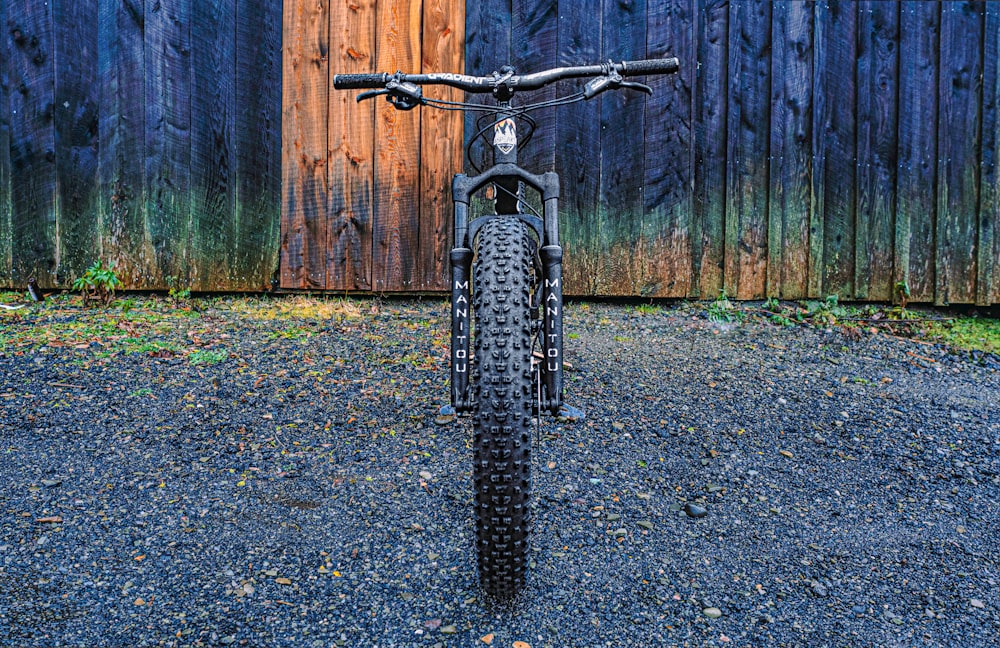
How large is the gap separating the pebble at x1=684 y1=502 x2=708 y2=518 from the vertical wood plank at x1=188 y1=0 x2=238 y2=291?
3438 mm

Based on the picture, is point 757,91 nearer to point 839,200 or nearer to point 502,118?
point 839,200

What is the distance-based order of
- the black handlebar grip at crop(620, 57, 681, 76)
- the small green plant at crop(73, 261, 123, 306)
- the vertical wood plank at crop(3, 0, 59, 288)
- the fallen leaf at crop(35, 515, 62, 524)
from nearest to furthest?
the fallen leaf at crop(35, 515, 62, 524) < the black handlebar grip at crop(620, 57, 681, 76) < the small green plant at crop(73, 261, 123, 306) < the vertical wood plank at crop(3, 0, 59, 288)

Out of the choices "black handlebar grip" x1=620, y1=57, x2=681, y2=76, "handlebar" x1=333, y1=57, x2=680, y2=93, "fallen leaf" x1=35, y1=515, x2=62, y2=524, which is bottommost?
"fallen leaf" x1=35, y1=515, x2=62, y2=524

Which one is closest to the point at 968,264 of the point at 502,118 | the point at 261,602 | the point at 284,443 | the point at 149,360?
the point at 502,118

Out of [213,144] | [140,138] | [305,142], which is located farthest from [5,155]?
[305,142]

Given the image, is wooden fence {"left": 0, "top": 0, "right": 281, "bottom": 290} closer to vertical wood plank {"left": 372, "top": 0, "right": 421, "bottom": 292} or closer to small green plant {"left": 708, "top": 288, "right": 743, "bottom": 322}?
vertical wood plank {"left": 372, "top": 0, "right": 421, "bottom": 292}

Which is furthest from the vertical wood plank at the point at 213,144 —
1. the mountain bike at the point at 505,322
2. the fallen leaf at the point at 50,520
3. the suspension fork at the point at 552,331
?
the suspension fork at the point at 552,331

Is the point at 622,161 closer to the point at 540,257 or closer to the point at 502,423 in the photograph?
the point at 540,257

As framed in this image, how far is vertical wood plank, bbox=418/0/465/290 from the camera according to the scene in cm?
420

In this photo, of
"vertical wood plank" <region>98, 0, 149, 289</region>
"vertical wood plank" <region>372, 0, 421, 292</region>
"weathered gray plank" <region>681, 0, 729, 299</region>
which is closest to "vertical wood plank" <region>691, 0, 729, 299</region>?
"weathered gray plank" <region>681, 0, 729, 299</region>

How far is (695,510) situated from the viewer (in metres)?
2.07

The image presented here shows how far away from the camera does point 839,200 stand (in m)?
4.30

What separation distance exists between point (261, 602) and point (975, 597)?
1820 mm

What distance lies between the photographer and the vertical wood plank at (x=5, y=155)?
4250 millimetres
